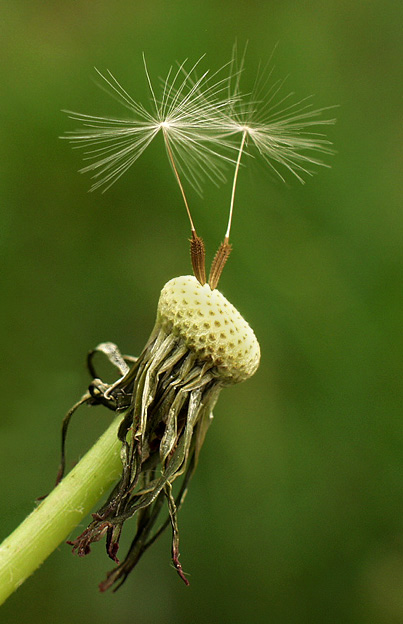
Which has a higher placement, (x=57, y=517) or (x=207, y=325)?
(x=207, y=325)

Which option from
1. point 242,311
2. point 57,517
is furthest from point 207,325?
point 242,311

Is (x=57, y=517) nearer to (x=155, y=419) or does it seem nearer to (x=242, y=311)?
(x=155, y=419)

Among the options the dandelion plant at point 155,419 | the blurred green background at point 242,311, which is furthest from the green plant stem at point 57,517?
the blurred green background at point 242,311

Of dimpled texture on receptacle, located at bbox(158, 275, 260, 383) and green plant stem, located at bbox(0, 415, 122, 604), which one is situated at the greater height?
dimpled texture on receptacle, located at bbox(158, 275, 260, 383)

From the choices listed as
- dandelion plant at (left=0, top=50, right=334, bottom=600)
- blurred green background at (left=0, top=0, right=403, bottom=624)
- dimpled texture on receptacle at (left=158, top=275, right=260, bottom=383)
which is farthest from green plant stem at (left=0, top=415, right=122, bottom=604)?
blurred green background at (left=0, top=0, right=403, bottom=624)

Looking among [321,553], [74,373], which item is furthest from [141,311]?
[321,553]

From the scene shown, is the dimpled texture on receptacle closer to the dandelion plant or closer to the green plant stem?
the dandelion plant

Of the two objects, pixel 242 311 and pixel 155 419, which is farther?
pixel 242 311

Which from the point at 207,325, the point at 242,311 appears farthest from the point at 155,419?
the point at 242,311
